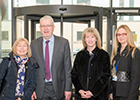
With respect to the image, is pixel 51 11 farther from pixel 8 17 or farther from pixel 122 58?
pixel 122 58

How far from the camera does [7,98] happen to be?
2.23 metres

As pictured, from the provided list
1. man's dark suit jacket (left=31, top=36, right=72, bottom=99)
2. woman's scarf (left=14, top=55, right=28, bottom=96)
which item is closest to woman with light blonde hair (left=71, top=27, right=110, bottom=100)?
man's dark suit jacket (left=31, top=36, right=72, bottom=99)

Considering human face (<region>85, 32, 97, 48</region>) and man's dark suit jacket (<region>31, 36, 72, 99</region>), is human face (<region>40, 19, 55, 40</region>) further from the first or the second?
human face (<region>85, 32, 97, 48</region>)

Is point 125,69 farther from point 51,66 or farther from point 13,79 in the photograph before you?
point 13,79

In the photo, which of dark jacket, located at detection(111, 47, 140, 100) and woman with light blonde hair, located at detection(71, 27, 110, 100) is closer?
dark jacket, located at detection(111, 47, 140, 100)

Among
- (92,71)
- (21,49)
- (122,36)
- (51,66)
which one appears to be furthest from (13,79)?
(122,36)

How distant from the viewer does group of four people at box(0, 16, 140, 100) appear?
2254mm

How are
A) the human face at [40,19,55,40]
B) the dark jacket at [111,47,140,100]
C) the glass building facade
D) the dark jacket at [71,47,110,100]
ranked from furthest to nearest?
1. the glass building facade
2. the human face at [40,19,55,40]
3. the dark jacket at [71,47,110,100]
4. the dark jacket at [111,47,140,100]

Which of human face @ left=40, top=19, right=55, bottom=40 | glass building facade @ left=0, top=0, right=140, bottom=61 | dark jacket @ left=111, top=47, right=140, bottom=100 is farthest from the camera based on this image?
glass building facade @ left=0, top=0, right=140, bottom=61

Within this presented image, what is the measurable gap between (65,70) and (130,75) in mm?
888

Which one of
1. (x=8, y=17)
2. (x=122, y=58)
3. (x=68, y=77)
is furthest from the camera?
(x=8, y=17)

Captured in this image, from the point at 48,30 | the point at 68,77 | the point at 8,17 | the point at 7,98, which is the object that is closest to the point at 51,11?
the point at 8,17

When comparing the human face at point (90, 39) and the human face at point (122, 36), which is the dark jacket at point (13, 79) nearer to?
the human face at point (90, 39)

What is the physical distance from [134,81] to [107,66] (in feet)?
1.29
